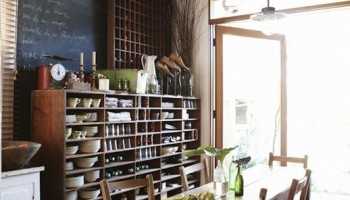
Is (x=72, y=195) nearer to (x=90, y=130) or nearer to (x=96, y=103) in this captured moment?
(x=90, y=130)

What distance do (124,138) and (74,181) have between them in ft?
2.54

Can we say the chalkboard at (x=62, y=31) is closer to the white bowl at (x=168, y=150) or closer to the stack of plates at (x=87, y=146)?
the stack of plates at (x=87, y=146)

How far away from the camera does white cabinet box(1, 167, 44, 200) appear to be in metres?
2.30

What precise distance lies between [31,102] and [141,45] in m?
1.79

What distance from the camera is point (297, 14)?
13.9 ft

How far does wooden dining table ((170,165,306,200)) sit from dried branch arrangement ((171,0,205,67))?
198 centimetres

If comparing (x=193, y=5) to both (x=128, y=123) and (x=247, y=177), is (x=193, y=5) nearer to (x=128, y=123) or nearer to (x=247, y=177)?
(x=128, y=123)

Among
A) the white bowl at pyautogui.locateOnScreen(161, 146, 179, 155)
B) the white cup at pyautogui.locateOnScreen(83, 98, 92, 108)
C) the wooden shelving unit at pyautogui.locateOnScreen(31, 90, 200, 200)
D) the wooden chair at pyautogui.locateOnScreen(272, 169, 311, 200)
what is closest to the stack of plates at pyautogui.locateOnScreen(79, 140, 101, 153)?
the wooden shelving unit at pyautogui.locateOnScreen(31, 90, 200, 200)

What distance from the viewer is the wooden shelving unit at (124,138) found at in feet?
9.25

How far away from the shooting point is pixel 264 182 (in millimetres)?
2963

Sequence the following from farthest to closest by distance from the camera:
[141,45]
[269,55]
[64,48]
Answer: [269,55], [141,45], [64,48]

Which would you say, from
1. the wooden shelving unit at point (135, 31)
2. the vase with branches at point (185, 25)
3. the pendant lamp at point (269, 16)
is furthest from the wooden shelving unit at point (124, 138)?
the pendant lamp at point (269, 16)

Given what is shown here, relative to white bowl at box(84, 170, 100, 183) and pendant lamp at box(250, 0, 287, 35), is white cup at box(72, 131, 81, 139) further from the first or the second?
pendant lamp at box(250, 0, 287, 35)

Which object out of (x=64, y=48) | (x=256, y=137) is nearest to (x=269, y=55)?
(x=256, y=137)
